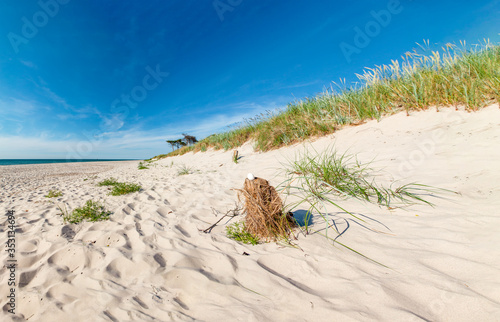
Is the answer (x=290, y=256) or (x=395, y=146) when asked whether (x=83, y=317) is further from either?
(x=395, y=146)

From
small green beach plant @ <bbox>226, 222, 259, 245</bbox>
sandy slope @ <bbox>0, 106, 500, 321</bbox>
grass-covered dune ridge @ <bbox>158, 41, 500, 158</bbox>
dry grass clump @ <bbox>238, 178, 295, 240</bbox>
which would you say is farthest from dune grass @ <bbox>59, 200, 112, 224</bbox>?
grass-covered dune ridge @ <bbox>158, 41, 500, 158</bbox>

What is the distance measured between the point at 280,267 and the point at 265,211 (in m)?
0.49

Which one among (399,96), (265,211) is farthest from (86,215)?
(399,96)

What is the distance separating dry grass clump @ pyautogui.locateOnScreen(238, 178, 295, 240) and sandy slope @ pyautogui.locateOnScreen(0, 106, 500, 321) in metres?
0.14

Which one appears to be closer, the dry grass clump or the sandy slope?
the sandy slope

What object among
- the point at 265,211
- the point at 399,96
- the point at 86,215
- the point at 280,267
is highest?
the point at 399,96

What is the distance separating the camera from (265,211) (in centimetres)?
186

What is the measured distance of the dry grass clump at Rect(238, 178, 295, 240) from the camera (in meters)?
1.87

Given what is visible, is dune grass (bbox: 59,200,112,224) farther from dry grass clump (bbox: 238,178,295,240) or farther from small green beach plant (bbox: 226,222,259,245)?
dry grass clump (bbox: 238,178,295,240)

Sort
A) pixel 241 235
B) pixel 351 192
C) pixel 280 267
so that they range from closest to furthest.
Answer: pixel 280 267
pixel 241 235
pixel 351 192

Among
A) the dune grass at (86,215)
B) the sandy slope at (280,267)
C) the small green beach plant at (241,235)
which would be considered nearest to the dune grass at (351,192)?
the sandy slope at (280,267)

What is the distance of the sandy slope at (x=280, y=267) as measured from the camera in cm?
113

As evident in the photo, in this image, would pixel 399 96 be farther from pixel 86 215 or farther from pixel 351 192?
pixel 86 215

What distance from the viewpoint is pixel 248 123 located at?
965 cm
